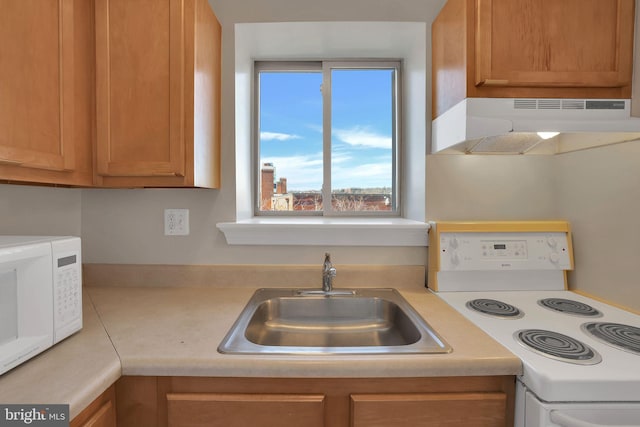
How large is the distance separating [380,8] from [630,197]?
4.18 feet

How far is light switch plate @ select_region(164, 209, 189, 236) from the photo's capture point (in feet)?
4.74

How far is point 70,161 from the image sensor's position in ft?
3.38

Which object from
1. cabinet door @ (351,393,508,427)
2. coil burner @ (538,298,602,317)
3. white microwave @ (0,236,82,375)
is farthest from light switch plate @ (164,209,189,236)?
coil burner @ (538,298,602,317)

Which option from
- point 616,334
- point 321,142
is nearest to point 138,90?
point 321,142

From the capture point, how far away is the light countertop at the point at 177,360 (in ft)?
2.23

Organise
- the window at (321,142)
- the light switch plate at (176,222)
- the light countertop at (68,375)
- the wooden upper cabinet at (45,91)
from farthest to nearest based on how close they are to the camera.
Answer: the window at (321,142), the light switch plate at (176,222), the wooden upper cabinet at (45,91), the light countertop at (68,375)

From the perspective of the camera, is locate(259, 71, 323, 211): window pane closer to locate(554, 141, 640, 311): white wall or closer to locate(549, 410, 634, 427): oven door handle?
locate(554, 141, 640, 311): white wall

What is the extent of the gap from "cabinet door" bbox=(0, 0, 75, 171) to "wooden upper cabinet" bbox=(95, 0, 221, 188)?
11cm

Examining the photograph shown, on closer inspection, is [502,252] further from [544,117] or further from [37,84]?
[37,84]

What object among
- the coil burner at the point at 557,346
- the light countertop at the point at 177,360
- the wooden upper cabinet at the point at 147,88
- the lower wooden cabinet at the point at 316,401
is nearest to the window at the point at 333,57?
the wooden upper cabinet at the point at 147,88

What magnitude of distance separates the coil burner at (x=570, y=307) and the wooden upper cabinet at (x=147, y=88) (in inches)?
57.7

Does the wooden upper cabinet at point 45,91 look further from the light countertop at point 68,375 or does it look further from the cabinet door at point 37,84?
the light countertop at point 68,375

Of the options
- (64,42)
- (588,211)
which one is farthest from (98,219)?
(588,211)

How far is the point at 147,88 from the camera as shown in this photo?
114cm
